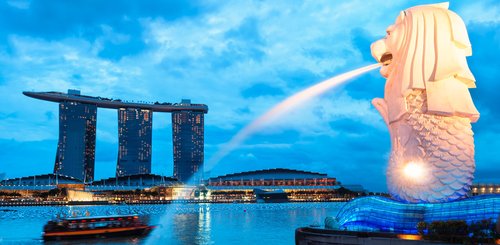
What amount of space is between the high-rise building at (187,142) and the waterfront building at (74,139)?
30763 millimetres

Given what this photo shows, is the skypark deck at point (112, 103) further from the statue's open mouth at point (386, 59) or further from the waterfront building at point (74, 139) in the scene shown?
the statue's open mouth at point (386, 59)

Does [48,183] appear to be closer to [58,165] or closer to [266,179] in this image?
[58,165]

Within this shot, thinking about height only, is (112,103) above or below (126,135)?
above

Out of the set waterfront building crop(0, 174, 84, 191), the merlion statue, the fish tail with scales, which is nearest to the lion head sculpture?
the merlion statue

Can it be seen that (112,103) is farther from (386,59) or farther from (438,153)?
(438,153)

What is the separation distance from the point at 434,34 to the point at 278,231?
21.0m

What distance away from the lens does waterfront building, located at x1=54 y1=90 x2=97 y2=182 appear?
16338cm

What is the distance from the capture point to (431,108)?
19.7 metres

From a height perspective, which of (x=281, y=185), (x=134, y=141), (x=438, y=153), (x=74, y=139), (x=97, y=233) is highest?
(x=134, y=141)

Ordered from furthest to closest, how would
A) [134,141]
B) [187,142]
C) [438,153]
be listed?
1. [187,142]
2. [134,141]
3. [438,153]

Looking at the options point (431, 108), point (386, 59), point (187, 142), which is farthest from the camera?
point (187, 142)

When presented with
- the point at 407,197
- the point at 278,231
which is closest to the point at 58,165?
the point at 278,231

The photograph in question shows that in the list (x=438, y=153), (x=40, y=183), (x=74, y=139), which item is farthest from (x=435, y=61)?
(x=74, y=139)

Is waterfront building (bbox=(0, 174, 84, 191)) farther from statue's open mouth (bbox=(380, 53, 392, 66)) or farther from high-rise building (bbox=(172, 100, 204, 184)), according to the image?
statue's open mouth (bbox=(380, 53, 392, 66))
